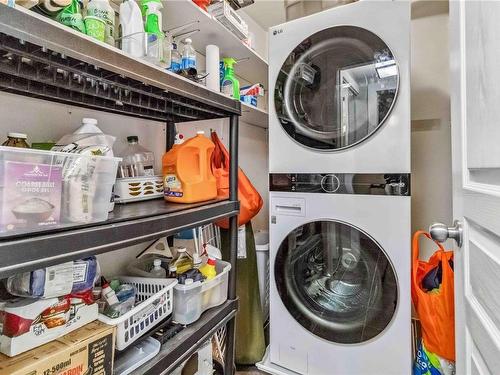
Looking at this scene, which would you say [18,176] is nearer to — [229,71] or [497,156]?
[497,156]

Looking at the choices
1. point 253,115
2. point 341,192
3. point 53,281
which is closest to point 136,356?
point 53,281

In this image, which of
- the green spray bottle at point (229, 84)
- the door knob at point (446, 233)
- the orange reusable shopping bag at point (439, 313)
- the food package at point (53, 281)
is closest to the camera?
the food package at point (53, 281)

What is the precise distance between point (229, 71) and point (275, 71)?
10.5 inches

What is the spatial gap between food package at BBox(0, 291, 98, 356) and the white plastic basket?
8 cm

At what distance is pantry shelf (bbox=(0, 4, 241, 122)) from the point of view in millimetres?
550

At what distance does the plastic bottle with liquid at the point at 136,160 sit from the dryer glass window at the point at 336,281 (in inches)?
32.5

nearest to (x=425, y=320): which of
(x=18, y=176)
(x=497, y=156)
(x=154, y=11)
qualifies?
(x=497, y=156)

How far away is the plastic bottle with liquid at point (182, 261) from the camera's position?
114 cm

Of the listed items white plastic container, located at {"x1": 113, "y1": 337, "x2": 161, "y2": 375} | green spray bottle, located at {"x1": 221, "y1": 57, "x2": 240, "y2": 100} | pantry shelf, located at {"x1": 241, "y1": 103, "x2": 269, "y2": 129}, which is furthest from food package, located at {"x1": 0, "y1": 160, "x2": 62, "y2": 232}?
pantry shelf, located at {"x1": 241, "y1": 103, "x2": 269, "y2": 129}

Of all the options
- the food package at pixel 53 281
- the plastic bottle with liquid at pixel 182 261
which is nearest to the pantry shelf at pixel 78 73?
the food package at pixel 53 281

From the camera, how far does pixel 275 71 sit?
62.9 inches

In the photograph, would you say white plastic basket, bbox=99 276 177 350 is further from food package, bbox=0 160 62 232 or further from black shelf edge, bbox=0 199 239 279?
food package, bbox=0 160 62 232

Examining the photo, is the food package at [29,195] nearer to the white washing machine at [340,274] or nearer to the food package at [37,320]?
the food package at [37,320]

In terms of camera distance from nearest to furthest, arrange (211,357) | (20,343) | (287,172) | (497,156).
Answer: (497,156) → (20,343) → (211,357) → (287,172)
